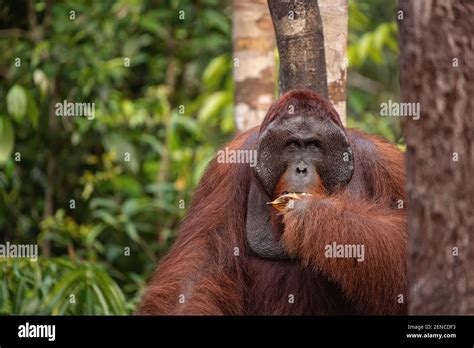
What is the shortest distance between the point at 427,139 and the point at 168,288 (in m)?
2.19

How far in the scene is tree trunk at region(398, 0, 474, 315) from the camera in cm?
278

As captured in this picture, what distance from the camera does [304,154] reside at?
14.7ft

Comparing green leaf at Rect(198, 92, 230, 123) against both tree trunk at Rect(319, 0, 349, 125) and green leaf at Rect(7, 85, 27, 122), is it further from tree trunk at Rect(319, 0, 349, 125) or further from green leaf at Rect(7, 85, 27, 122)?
tree trunk at Rect(319, 0, 349, 125)

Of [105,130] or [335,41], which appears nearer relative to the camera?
[335,41]

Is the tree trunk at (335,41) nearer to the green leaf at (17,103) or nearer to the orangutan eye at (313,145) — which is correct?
the orangutan eye at (313,145)

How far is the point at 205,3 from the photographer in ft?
28.2

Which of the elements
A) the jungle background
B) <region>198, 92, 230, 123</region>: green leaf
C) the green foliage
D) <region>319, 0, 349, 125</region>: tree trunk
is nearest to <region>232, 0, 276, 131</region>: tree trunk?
<region>319, 0, 349, 125</region>: tree trunk

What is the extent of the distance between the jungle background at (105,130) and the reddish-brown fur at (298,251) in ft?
8.06

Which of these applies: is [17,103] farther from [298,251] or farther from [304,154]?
[298,251]

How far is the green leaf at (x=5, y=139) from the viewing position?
6.76 meters

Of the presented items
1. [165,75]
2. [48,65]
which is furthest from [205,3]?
[48,65]

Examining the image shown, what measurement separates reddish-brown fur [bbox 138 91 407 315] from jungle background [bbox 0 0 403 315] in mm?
2458

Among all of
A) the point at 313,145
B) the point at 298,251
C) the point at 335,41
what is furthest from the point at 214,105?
the point at 298,251

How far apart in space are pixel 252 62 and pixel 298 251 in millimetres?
2381
